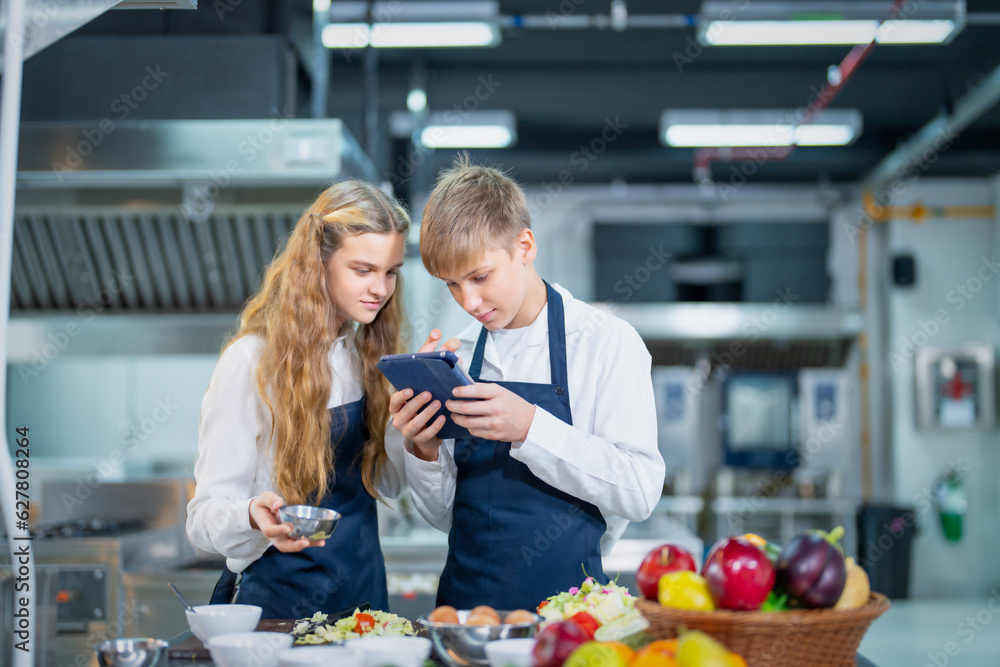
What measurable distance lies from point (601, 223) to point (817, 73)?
7.30ft

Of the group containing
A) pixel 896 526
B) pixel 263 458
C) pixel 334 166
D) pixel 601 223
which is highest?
pixel 601 223

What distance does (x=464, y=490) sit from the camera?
176cm

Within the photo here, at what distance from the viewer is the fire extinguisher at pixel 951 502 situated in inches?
271

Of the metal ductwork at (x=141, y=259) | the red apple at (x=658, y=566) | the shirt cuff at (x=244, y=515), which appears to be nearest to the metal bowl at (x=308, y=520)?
the shirt cuff at (x=244, y=515)

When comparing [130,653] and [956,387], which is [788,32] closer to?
[130,653]

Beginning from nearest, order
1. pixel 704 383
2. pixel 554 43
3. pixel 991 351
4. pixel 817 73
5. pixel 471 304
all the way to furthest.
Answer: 1. pixel 471 304
2. pixel 554 43
3. pixel 817 73
4. pixel 991 351
5. pixel 704 383

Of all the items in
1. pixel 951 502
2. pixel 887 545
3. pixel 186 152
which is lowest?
pixel 887 545

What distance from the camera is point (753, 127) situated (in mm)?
5562

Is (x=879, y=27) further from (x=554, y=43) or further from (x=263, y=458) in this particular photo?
(x=263, y=458)

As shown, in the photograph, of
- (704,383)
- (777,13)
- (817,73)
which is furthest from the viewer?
(704,383)

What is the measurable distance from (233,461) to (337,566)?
317 millimetres

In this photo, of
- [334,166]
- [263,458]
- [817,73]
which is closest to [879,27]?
[817,73]

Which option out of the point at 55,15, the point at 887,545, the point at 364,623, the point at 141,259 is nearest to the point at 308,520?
the point at 364,623

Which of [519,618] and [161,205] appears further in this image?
[161,205]
